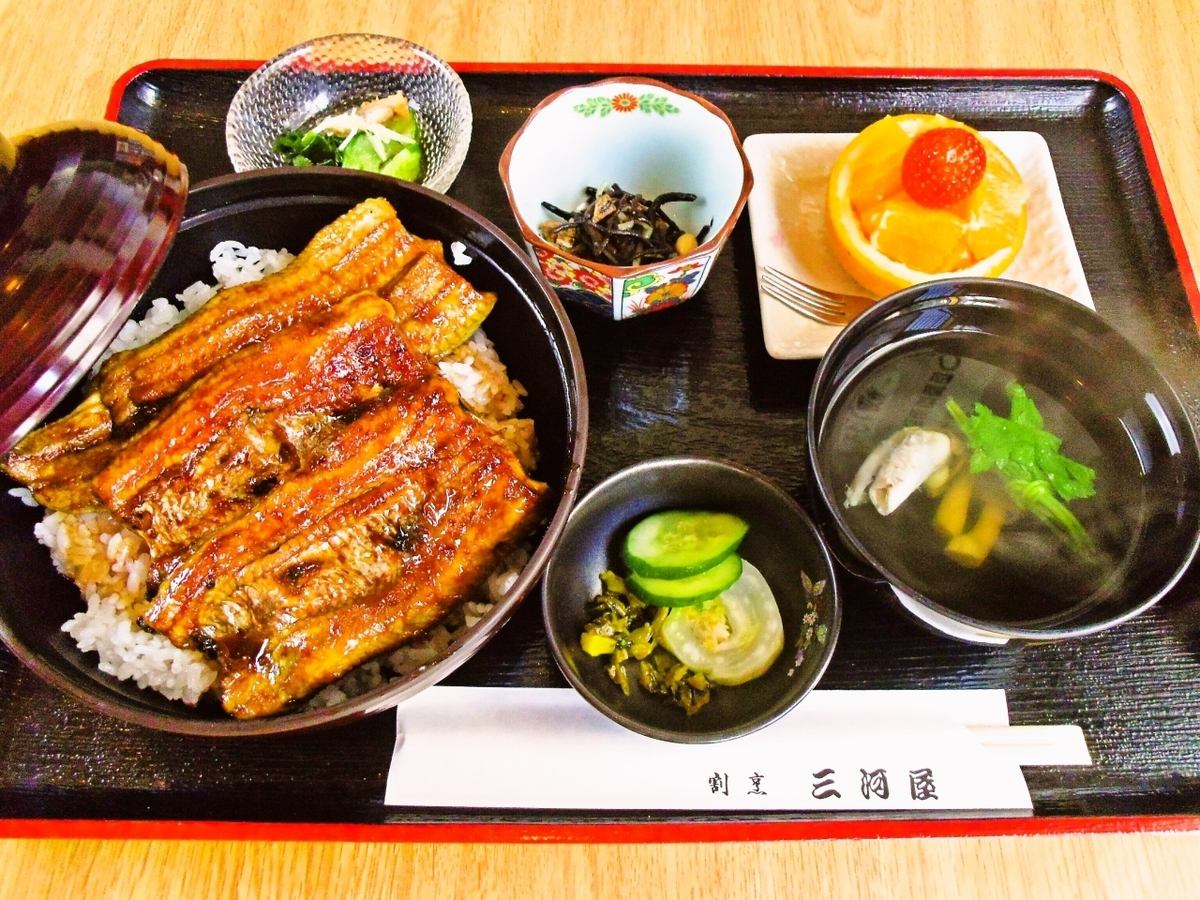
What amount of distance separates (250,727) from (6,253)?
0.92m

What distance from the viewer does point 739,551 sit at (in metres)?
1.95

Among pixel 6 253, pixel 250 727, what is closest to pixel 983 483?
pixel 250 727

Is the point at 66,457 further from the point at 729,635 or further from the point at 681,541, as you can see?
the point at 729,635

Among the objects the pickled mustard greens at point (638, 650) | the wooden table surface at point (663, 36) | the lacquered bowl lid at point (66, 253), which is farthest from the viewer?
the wooden table surface at point (663, 36)

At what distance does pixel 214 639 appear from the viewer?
64.4 inches

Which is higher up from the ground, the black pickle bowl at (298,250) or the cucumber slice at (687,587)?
the black pickle bowl at (298,250)

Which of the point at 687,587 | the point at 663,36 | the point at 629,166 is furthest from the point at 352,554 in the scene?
the point at 663,36

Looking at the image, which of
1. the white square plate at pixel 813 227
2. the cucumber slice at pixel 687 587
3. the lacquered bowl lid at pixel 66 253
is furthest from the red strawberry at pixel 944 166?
the lacquered bowl lid at pixel 66 253

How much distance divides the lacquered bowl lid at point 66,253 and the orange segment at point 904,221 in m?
1.71

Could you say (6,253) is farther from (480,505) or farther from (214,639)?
(480,505)

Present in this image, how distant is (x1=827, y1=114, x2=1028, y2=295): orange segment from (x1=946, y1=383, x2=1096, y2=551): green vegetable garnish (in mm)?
433

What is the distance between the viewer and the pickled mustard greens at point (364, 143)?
7.75 ft

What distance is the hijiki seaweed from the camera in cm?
224

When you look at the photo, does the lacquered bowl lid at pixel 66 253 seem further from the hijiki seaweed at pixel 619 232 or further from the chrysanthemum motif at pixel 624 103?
the chrysanthemum motif at pixel 624 103
